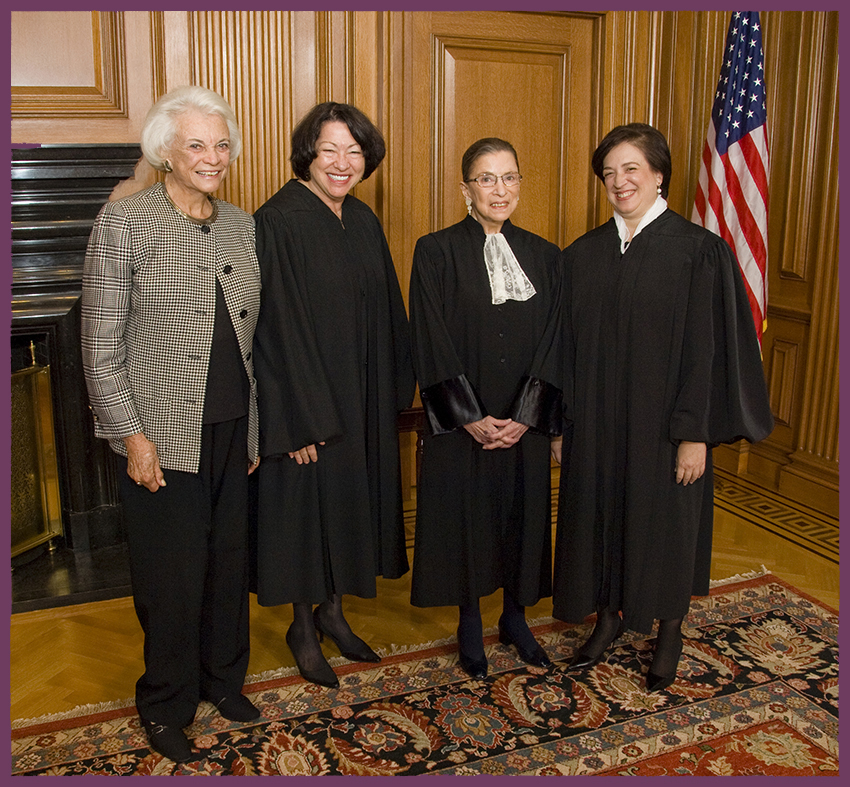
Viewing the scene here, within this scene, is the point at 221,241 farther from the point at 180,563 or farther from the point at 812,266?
the point at 812,266

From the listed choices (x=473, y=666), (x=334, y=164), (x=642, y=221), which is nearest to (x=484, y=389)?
(x=642, y=221)

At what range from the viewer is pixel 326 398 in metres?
2.72

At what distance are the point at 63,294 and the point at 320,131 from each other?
5.64 feet

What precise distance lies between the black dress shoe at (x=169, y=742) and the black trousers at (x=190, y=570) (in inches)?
0.8

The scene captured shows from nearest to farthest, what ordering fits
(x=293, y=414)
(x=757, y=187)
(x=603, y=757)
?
1. (x=603, y=757)
2. (x=293, y=414)
3. (x=757, y=187)

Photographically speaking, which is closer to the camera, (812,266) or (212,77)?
(212,77)

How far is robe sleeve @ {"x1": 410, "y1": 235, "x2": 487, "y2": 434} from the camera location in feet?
9.18

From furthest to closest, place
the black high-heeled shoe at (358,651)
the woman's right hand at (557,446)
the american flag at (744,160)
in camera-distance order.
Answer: the american flag at (744,160) < the black high-heeled shoe at (358,651) < the woman's right hand at (557,446)

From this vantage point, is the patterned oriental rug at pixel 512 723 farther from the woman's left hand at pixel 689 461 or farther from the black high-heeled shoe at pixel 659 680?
the woman's left hand at pixel 689 461

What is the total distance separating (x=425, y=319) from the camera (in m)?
2.84

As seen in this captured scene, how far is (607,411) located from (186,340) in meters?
1.33

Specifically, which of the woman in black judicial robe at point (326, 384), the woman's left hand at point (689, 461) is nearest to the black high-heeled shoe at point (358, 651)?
the woman in black judicial robe at point (326, 384)

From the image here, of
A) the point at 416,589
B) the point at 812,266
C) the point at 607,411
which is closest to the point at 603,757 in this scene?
the point at 416,589

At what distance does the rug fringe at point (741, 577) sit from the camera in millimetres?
3742
